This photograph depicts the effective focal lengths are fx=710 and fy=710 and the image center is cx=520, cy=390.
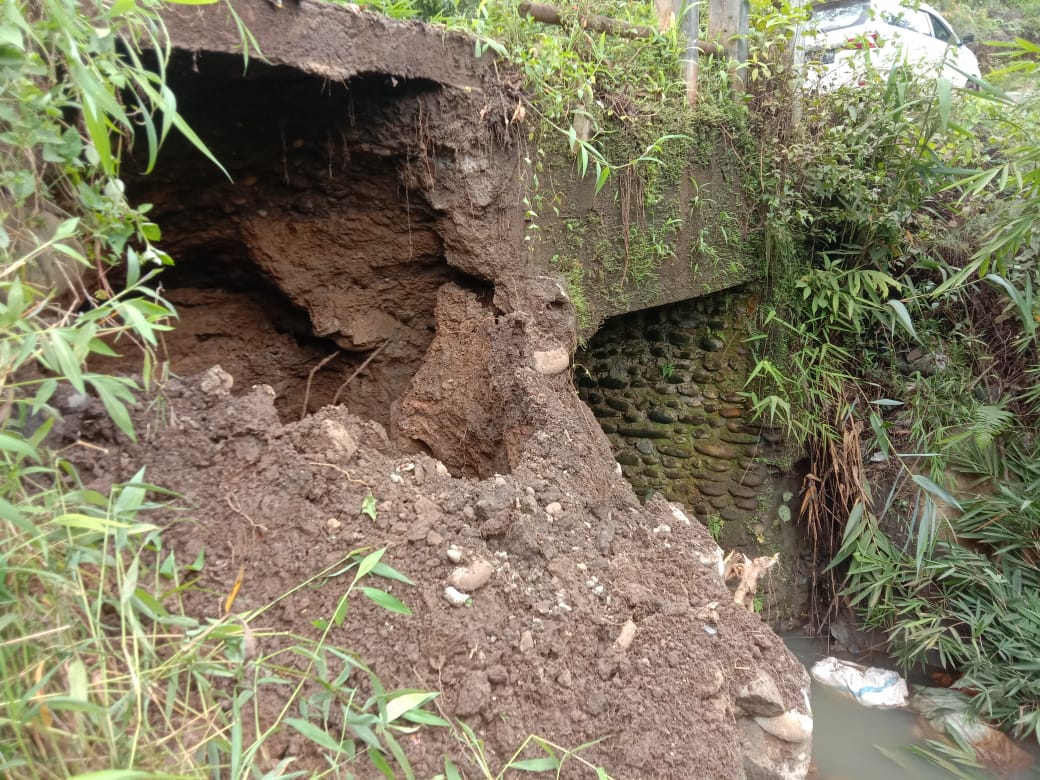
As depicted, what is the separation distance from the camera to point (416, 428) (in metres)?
2.43

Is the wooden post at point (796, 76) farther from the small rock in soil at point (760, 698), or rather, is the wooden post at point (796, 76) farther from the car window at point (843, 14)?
the car window at point (843, 14)

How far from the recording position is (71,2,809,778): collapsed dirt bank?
1461 mm

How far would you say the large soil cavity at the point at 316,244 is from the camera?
2.09 m

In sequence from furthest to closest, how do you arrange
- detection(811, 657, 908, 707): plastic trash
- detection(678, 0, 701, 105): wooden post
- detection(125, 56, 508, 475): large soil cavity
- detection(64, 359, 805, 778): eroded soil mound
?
detection(811, 657, 908, 707): plastic trash, detection(678, 0, 701, 105): wooden post, detection(125, 56, 508, 475): large soil cavity, detection(64, 359, 805, 778): eroded soil mound

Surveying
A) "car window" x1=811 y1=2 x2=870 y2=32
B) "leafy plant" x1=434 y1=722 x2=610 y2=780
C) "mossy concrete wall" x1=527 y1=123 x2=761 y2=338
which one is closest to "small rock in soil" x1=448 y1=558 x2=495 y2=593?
"leafy plant" x1=434 y1=722 x2=610 y2=780

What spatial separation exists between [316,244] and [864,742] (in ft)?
10.6

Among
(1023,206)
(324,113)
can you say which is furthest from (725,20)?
(324,113)

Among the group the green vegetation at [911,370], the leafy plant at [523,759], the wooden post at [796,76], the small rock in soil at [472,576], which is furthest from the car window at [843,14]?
the leafy plant at [523,759]

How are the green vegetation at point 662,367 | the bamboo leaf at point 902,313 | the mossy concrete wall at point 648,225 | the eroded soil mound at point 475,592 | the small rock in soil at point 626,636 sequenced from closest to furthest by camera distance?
the green vegetation at point 662,367 → the eroded soil mound at point 475,592 → the small rock in soil at point 626,636 → the mossy concrete wall at point 648,225 → the bamboo leaf at point 902,313

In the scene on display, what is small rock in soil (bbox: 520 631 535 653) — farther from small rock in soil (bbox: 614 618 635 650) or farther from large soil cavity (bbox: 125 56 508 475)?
large soil cavity (bbox: 125 56 508 475)

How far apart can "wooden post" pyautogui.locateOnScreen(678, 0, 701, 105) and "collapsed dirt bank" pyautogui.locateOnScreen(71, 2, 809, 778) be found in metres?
1.08

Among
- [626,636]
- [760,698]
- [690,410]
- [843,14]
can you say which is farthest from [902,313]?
[843,14]

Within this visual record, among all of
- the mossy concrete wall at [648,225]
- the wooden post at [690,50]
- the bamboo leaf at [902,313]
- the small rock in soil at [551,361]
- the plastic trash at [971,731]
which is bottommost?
the plastic trash at [971,731]

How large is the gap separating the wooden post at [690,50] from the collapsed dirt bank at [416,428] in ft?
3.53
